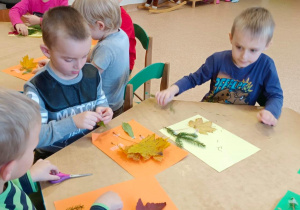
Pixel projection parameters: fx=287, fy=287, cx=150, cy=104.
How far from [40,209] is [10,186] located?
0.31m

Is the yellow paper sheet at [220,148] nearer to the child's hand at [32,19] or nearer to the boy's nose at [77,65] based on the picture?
the boy's nose at [77,65]

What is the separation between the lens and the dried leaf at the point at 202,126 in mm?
1056

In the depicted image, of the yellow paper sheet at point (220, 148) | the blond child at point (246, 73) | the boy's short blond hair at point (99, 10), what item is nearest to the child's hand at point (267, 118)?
the blond child at point (246, 73)

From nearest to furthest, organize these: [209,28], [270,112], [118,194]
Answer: [118,194] → [270,112] → [209,28]

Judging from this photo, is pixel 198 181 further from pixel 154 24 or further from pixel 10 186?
pixel 154 24

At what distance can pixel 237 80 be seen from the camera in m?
1.40

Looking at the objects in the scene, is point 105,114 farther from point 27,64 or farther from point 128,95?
point 27,64

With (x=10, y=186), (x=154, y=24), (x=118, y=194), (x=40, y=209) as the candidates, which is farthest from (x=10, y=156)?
(x=154, y=24)

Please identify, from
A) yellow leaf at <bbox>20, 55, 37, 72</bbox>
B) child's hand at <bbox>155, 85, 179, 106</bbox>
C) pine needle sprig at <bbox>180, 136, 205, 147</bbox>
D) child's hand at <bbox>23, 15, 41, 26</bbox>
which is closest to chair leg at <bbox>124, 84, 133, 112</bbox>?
child's hand at <bbox>155, 85, 179, 106</bbox>

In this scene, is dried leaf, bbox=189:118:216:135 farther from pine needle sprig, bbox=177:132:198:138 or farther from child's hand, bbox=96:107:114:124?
child's hand, bbox=96:107:114:124

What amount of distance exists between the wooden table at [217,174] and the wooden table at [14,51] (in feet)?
2.05

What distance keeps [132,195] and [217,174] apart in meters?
0.27

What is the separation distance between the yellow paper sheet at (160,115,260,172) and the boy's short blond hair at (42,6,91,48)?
472mm

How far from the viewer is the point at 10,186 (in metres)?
0.70
